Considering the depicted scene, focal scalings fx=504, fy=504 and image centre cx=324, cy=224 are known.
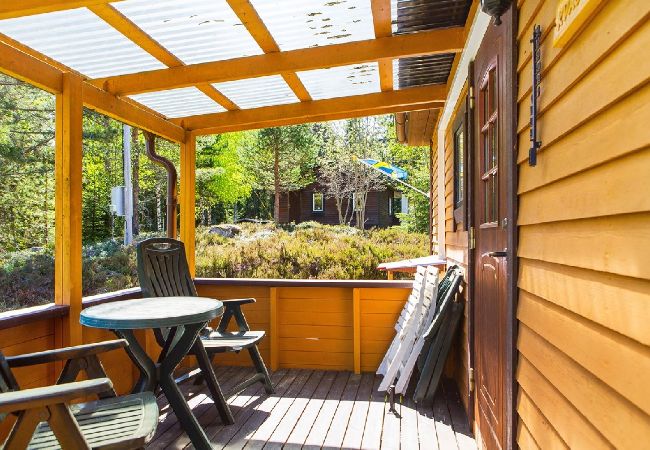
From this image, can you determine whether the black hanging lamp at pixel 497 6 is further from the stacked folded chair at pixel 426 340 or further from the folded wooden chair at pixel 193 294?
the folded wooden chair at pixel 193 294

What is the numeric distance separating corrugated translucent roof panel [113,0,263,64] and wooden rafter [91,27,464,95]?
0.24ft

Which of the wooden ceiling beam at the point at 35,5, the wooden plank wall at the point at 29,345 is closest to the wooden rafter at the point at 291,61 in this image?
the wooden ceiling beam at the point at 35,5

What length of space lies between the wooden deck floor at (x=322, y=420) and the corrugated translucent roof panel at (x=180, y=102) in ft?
7.31

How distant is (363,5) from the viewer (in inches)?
106

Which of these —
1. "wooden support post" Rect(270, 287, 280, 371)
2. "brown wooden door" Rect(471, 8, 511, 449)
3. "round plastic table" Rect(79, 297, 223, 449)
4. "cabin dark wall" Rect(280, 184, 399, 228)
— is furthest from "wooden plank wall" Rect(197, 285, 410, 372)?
"cabin dark wall" Rect(280, 184, 399, 228)

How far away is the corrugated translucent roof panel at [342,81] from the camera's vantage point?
3.61 metres

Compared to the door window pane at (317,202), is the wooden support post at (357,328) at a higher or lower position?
lower

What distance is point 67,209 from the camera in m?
2.93

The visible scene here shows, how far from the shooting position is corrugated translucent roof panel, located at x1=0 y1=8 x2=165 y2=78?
8.24 feet

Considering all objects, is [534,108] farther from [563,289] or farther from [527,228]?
[563,289]

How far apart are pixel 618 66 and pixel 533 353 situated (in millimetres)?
985

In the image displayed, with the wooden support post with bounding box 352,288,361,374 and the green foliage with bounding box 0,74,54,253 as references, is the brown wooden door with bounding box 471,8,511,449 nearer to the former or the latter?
A: the wooden support post with bounding box 352,288,361,374

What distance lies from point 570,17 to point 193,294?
126 inches

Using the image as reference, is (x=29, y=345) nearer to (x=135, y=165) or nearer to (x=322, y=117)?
(x=322, y=117)
